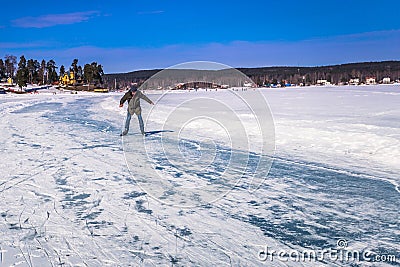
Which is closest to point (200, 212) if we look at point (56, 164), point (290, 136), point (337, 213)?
point (337, 213)

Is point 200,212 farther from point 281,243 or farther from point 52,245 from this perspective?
point 52,245

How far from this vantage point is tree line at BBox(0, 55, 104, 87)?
98.1 m

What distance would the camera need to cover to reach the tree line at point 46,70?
98062mm

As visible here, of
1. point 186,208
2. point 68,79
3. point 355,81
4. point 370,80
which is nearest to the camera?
point 186,208

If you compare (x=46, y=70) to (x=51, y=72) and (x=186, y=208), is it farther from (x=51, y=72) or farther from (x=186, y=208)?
(x=186, y=208)

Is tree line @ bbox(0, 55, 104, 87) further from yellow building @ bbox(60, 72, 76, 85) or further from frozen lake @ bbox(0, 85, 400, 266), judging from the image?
frozen lake @ bbox(0, 85, 400, 266)

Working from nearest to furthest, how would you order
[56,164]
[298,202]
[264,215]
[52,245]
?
[52,245] → [264,215] → [298,202] → [56,164]

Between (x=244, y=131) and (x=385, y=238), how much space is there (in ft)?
26.8

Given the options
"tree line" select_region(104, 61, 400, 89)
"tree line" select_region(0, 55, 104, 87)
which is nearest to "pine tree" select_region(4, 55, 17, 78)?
"tree line" select_region(0, 55, 104, 87)

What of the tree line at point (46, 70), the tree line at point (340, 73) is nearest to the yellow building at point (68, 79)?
the tree line at point (46, 70)

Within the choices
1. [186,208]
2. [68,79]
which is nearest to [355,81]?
[68,79]

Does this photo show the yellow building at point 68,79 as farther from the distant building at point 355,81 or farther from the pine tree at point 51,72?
the distant building at point 355,81

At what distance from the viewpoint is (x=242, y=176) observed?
6.23 meters

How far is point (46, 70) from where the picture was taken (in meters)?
116
